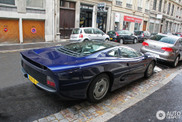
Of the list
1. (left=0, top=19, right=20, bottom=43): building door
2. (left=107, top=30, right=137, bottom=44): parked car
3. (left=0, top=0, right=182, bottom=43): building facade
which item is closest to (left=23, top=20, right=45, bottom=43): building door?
(left=0, top=0, right=182, bottom=43): building facade

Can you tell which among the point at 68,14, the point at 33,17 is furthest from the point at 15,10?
the point at 68,14

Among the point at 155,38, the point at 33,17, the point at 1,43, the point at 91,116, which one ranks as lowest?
the point at 91,116

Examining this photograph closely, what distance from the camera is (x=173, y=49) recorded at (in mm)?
7129

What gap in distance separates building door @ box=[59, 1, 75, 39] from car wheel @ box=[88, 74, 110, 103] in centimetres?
1347

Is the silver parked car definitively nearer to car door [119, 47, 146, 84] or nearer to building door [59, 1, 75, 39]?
car door [119, 47, 146, 84]

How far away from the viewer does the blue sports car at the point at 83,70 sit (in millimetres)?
2799

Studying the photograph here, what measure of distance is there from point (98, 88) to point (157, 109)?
146cm

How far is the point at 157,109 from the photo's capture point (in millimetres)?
3432

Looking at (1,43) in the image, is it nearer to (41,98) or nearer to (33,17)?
(33,17)

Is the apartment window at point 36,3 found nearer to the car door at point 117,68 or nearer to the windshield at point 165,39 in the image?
the windshield at point 165,39

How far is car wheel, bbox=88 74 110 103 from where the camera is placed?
3.27 meters

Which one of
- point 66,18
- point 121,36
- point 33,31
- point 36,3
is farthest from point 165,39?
point 36,3

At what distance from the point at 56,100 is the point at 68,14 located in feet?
47.2

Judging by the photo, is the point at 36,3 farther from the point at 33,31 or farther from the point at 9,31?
the point at 9,31
